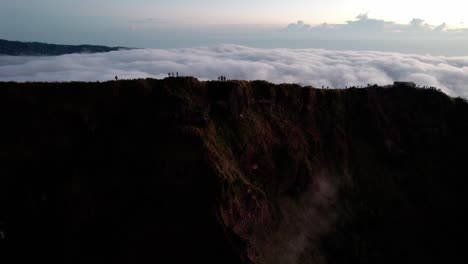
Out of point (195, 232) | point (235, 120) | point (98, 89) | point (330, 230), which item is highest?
point (98, 89)

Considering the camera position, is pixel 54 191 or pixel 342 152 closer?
pixel 54 191

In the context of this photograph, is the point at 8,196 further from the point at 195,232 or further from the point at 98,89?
the point at 195,232

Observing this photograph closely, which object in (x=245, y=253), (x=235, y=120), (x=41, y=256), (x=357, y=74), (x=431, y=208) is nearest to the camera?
(x=41, y=256)

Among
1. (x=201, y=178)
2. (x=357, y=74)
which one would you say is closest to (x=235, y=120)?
(x=201, y=178)

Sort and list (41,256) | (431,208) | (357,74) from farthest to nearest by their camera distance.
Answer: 1. (357,74)
2. (431,208)
3. (41,256)

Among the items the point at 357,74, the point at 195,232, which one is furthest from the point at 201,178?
the point at 357,74

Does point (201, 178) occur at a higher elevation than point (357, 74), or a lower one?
lower
